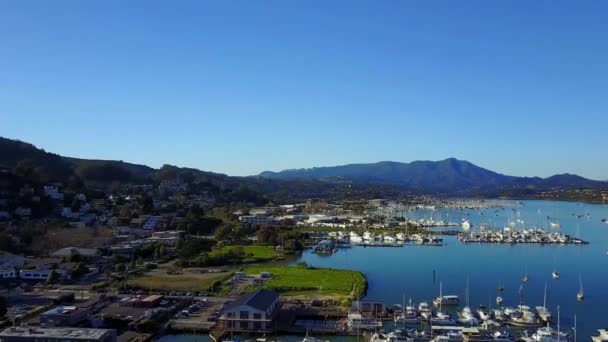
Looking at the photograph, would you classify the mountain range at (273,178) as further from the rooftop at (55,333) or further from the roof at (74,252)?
the rooftop at (55,333)

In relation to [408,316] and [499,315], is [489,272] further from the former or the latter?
[408,316]

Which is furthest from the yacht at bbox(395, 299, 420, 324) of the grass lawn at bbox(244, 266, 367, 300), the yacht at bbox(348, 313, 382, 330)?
the grass lawn at bbox(244, 266, 367, 300)

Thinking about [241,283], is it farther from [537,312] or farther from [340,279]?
[537,312]

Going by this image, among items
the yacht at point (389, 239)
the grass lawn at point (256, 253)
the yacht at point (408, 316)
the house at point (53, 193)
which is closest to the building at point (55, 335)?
the yacht at point (408, 316)

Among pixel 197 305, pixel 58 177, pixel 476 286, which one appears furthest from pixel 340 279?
pixel 58 177

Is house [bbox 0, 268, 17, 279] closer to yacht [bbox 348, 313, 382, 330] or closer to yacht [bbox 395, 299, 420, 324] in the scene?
yacht [bbox 348, 313, 382, 330]

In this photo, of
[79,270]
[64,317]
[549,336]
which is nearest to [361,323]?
[549,336]
